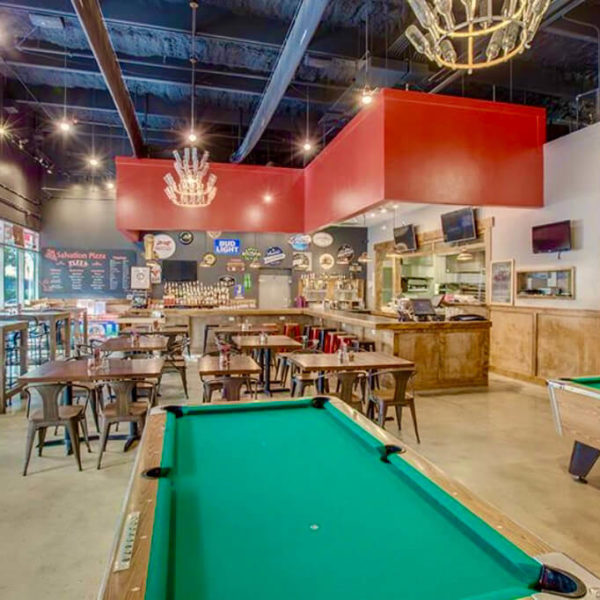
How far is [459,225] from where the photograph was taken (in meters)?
9.19

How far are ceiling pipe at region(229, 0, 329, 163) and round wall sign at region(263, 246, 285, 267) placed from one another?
668 centimetres

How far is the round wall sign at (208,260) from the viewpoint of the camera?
1358 cm

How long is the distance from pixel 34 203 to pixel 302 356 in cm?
1058

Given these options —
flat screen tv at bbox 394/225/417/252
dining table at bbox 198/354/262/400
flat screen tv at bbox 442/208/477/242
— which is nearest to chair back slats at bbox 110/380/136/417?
dining table at bbox 198/354/262/400

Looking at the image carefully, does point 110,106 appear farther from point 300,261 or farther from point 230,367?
point 300,261

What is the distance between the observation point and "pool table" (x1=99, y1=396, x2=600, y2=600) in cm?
102

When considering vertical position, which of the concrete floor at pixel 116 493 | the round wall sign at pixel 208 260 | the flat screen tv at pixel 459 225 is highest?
the flat screen tv at pixel 459 225

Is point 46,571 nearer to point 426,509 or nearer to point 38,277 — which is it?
point 426,509

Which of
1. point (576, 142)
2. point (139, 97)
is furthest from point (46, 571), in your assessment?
point (139, 97)

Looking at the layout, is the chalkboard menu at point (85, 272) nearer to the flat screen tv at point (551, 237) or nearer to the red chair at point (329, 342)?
the red chair at point (329, 342)

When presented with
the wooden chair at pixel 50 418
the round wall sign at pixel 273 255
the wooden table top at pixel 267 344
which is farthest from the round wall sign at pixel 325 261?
the wooden chair at pixel 50 418

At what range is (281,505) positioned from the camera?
4.57ft

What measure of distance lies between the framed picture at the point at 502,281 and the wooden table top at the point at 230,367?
537cm

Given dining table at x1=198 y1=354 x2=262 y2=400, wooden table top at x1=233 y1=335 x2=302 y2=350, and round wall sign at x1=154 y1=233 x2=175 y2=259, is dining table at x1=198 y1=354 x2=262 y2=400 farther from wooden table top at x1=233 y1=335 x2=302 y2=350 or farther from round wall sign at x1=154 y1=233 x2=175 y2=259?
round wall sign at x1=154 y1=233 x2=175 y2=259
